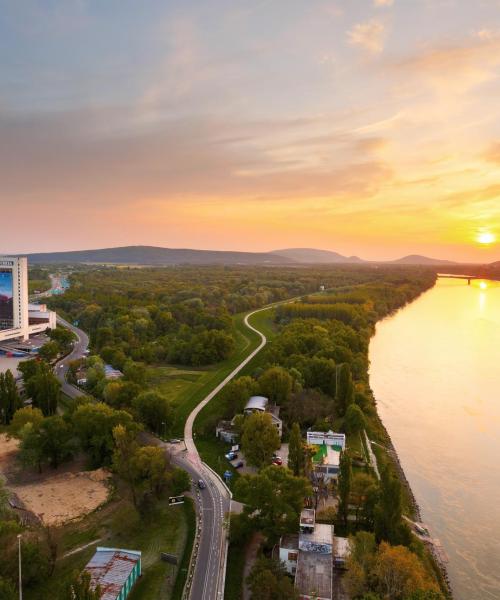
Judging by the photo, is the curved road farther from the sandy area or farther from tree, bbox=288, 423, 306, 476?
the sandy area

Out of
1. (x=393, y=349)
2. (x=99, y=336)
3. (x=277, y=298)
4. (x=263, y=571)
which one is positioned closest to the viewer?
(x=263, y=571)

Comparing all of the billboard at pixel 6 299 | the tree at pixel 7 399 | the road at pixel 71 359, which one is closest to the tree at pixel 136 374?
the road at pixel 71 359

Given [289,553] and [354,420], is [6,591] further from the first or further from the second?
[354,420]

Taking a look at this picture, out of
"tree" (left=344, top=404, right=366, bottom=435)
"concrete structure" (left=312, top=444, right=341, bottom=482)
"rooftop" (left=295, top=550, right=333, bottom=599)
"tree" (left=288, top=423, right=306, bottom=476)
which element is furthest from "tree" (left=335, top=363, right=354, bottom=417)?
"rooftop" (left=295, top=550, right=333, bottom=599)

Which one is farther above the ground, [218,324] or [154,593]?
[218,324]

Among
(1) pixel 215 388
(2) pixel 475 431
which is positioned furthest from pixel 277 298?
(2) pixel 475 431

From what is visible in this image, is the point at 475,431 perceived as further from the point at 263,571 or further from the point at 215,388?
the point at 263,571

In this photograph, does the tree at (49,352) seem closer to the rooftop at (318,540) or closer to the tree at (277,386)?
the tree at (277,386)
